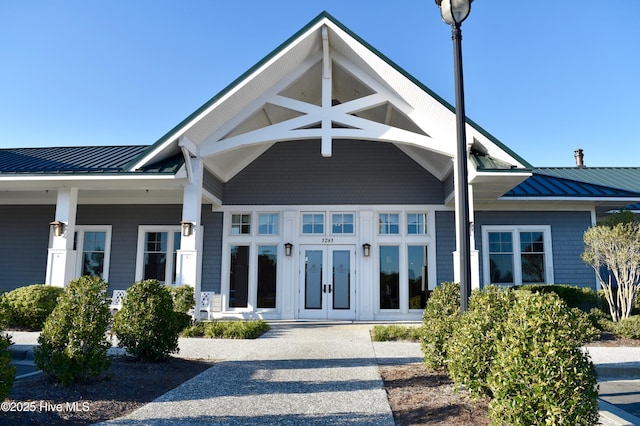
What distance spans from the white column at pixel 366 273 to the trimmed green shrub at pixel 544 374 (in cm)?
981

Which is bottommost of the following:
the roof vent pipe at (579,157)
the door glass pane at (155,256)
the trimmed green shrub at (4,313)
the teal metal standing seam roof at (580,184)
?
the trimmed green shrub at (4,313)

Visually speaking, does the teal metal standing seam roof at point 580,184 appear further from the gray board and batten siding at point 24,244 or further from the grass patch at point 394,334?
the gray board and batten siding at point 24,244

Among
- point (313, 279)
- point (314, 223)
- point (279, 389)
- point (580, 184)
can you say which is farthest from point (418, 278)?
point (279, 389)

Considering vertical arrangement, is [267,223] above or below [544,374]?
above

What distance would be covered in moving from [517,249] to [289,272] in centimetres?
693

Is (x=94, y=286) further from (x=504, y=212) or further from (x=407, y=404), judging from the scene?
(x=504, y=212)

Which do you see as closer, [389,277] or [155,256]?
[389,277]

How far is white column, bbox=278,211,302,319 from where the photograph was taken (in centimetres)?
1381

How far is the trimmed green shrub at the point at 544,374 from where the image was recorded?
139 inches

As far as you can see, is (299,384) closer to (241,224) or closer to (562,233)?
(241,224)

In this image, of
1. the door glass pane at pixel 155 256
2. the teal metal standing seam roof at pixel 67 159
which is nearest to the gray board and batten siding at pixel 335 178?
the door glass pane at pixel 155 256

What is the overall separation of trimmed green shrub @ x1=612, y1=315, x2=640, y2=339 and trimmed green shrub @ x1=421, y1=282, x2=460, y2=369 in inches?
229

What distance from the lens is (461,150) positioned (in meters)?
6.07

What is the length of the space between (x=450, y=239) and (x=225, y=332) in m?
7.33
